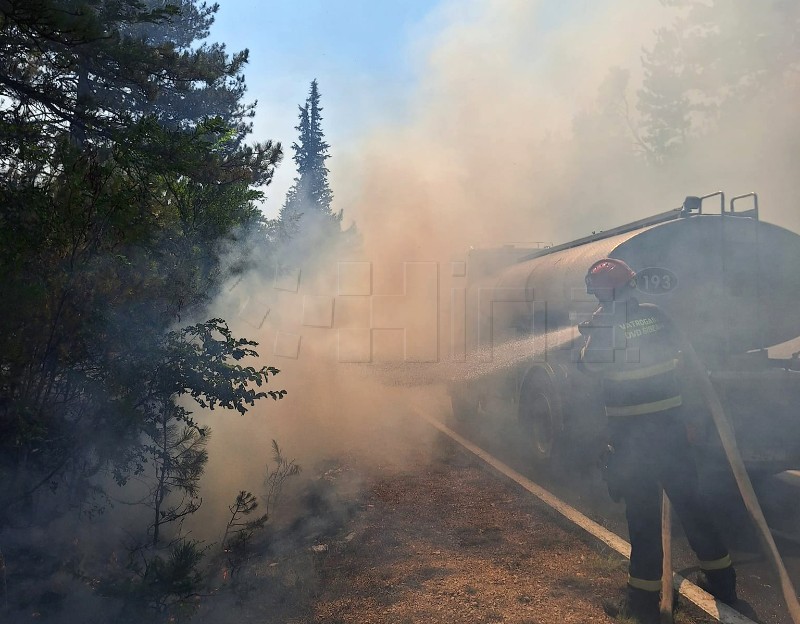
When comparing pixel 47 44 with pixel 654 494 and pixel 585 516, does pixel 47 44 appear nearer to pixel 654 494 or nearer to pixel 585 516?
pixel 654 494

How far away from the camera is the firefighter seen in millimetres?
3568

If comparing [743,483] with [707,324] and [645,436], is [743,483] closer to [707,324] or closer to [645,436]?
[645,436]

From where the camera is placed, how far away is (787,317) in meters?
6.21

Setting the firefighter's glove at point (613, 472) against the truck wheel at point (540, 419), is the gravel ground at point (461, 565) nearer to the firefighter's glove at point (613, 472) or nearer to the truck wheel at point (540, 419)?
the firefighter's glove at point (613, 472)

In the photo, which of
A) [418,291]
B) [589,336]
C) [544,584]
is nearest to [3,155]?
[589,336]

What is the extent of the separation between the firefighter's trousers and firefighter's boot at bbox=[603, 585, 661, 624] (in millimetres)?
85

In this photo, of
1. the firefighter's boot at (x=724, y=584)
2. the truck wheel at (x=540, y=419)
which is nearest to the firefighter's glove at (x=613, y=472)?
the firefighter's boot at (x=724, y=584)


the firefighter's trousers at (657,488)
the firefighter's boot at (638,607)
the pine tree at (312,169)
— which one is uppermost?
the pine tree at (312,169)

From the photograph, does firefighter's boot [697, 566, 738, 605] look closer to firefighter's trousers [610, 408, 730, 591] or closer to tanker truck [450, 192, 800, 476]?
firefighter's trousers [610, 408, 730, 591]

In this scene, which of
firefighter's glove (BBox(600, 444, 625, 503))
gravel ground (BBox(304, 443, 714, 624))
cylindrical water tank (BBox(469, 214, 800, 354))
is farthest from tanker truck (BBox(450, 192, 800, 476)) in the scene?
firefighter's glove (BBox(600, 444, 625, 503))

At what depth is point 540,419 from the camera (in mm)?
6758

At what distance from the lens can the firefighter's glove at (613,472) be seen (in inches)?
149

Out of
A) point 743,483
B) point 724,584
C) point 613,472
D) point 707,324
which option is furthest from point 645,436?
point 707,324

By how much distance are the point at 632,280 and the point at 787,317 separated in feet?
10.9
